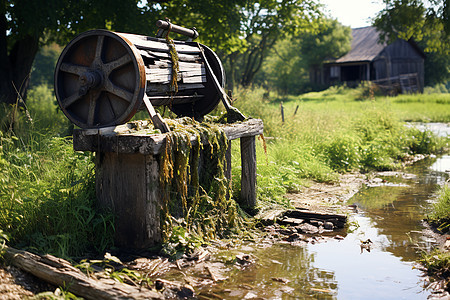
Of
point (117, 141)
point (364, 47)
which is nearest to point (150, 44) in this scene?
point (117, 141)

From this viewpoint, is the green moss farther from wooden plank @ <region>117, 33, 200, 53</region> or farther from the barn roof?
the barn roof

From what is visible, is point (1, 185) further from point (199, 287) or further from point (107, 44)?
point (199, 287)

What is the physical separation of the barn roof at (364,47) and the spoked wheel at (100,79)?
36341 mm

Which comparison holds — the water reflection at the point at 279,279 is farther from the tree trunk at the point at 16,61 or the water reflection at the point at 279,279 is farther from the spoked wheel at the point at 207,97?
the tree trunk at the point at 16,61

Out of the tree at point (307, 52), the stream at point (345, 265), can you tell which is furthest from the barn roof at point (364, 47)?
the stream at point (345, 265)

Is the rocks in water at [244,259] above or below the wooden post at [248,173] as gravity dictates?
below

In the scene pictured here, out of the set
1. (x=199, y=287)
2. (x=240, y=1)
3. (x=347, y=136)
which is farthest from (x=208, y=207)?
(x=240, y=1)

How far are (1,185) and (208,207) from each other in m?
2.30

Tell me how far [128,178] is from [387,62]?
37054mm

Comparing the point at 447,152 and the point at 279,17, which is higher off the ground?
the point at 279,17

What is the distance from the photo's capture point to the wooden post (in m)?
6.55

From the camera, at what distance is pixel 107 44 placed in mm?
5113

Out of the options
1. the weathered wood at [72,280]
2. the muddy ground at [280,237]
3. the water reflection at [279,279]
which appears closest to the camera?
the weathered wood at [72,280]

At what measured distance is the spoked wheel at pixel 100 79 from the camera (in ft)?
16.2
